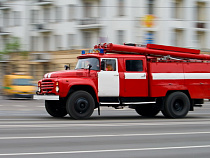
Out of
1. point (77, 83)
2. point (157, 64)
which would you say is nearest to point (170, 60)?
point (157, 64)

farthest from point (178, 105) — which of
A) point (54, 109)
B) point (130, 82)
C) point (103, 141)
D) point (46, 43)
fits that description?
point (46, 43)

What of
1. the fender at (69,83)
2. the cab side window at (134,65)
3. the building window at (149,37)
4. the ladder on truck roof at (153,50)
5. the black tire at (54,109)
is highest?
the building window at (149,37)

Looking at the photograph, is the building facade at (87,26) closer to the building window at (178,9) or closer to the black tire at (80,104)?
the building window at (178,9)

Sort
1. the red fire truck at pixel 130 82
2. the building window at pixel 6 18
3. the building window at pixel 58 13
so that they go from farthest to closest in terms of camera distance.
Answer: the building window at pixel 6 18 → the building window at pixel 58 13 → the red fire truck at pixel 130 82

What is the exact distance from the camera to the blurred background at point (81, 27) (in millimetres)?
44156

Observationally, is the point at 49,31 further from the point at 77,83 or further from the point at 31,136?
the point at 31,136

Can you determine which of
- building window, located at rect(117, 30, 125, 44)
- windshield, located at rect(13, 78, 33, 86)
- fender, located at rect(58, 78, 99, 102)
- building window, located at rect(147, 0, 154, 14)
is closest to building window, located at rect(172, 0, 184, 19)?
building window, located at rect(147, 0, 154, 14)

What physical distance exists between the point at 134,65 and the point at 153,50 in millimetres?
1070

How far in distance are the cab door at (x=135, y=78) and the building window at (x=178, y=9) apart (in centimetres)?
3008

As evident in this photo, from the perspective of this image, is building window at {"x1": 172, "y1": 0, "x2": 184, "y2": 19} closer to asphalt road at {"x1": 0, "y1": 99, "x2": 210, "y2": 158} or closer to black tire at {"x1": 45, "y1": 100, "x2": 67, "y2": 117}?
black tire at {"x1": 45, "y1": 100, "x2": 67, "y2": 117}

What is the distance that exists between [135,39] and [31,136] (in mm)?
34162

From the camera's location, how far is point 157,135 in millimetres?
10898

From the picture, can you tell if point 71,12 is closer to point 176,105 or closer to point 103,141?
point 176,105

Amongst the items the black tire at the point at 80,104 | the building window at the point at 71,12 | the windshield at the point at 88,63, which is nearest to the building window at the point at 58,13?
the building window at the point at 71,12
